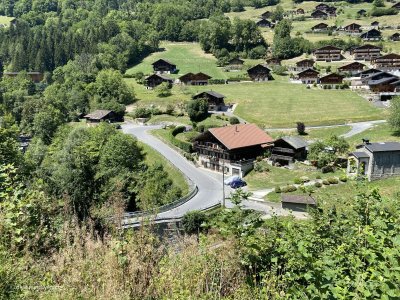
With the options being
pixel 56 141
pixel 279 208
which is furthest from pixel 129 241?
pixel 56 141

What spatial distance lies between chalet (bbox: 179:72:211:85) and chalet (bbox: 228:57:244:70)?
14564 mm

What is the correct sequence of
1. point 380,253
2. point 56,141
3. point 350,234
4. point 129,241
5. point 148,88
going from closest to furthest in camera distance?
point 380,253 → point 129,241 → point 350,234 → point 56,141 → point 148,88

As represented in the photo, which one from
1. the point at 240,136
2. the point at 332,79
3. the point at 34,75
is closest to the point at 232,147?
the point at 240,136

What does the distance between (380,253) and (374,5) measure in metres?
164

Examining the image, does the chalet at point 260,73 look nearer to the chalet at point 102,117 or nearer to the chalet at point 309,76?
the chalet at point 309,76

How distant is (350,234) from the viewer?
10922 millimetres

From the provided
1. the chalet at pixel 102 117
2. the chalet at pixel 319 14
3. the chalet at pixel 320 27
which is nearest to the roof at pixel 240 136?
the chalet at pixel 102 117

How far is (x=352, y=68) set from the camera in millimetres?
100000

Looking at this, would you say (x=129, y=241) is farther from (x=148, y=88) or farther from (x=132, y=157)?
(x=148, y=88)

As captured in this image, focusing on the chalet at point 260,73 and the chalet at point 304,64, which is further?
the chalet at point 304,64

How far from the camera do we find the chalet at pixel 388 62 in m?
99.6

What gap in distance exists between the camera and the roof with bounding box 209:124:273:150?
2180 inches

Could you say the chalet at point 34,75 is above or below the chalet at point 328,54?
below

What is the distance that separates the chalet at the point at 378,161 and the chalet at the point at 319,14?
11728cm
